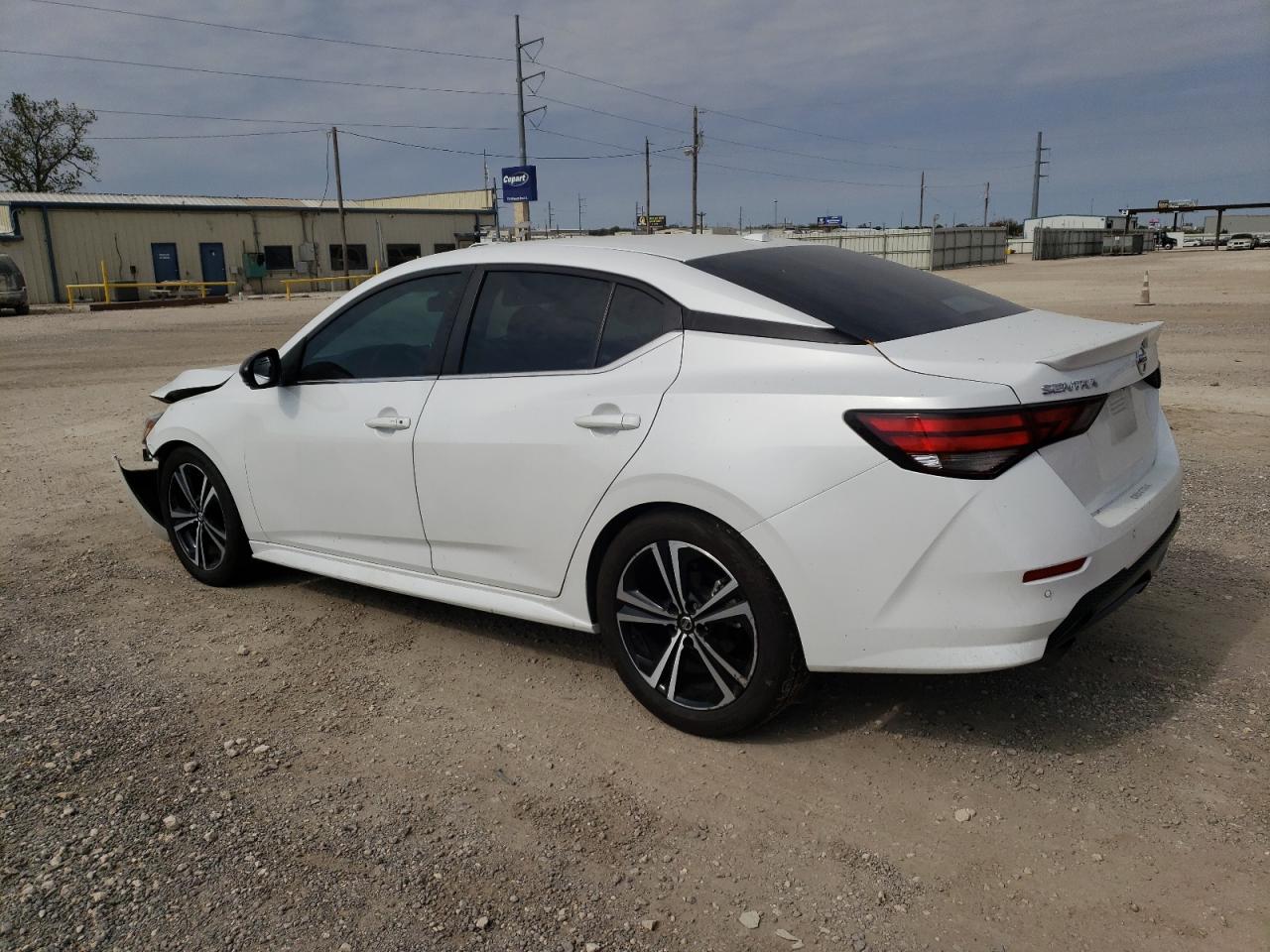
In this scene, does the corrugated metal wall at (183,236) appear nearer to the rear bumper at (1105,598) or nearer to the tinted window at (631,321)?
the tinted window at (631,321)

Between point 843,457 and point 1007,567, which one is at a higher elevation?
point 843,457

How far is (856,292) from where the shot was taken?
Answer: 11.6ft

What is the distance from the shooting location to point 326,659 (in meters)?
4.21

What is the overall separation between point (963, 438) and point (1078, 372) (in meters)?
0.50

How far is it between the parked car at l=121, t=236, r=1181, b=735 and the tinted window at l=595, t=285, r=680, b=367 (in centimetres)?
1

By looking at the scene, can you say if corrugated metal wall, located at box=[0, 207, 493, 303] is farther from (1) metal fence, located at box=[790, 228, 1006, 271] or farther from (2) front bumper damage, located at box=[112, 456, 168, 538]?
(2) front bumper damage, located at box=[112, 456, 168, 538]

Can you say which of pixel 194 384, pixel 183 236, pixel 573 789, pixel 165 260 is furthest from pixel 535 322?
pixel 183 236

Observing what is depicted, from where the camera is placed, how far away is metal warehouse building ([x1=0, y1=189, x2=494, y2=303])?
4250cm

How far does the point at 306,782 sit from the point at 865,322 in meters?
2.35

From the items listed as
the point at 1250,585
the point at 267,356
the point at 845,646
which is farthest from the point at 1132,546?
the point at 267,356

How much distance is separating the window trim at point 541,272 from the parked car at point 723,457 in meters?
0.01

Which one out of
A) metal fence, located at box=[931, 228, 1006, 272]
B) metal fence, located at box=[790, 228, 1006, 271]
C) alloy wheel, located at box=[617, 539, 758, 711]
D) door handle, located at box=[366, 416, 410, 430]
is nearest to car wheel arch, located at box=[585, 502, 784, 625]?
alloy wheel, located at box=[617, 539, 758, 711]

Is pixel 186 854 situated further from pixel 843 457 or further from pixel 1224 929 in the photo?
pixel 1224 929

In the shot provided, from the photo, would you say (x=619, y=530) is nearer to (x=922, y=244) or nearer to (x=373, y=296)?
(x=373, y=296)
